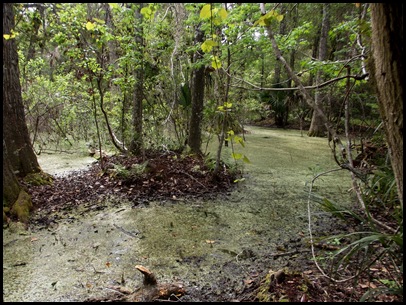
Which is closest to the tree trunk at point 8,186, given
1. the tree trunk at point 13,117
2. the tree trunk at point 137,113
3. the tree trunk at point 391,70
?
the tree trunk at point 13,117

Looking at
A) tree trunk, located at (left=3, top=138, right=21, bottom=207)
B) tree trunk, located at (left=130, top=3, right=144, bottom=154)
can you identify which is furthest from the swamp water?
tree trunk, located at (left=130, top=3, right=144, bottom=154)

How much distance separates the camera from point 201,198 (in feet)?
9.95

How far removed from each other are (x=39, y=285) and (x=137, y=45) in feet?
9.09

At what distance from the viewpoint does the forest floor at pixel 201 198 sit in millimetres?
1368

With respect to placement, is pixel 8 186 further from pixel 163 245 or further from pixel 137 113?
pixel 137 113

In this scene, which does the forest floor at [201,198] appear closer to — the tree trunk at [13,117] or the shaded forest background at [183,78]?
the shaded forest background at [183,78]

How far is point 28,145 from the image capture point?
329cm

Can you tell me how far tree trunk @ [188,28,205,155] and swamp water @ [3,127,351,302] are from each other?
4.37ft

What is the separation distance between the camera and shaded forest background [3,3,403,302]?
4.83 feet

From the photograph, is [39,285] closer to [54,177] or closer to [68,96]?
[54,177]

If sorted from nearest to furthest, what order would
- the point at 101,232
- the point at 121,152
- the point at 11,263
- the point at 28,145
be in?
the point at 11,263, the point at 101,232, the point at 28,145, the point at 121,152

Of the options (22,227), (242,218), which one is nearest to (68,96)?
(22,227)

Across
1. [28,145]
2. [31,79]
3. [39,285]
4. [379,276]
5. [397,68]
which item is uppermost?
[31,79]

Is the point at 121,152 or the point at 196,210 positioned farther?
the point at 121,152
